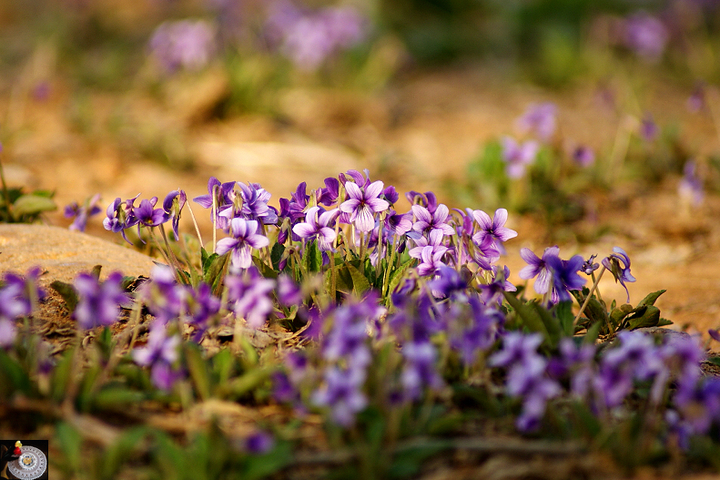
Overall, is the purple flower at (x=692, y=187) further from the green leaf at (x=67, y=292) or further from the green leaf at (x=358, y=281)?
the green leaf at (x=67, y=292)

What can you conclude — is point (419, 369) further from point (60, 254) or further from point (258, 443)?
point (60, 254)

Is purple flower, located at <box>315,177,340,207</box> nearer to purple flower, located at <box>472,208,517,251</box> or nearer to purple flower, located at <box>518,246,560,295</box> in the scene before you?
purple flower, located at <box>472,208,517,251</box>

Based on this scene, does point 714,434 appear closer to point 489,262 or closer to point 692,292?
point 489,262

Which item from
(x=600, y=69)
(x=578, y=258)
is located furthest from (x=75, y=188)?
(x=600, y=69)

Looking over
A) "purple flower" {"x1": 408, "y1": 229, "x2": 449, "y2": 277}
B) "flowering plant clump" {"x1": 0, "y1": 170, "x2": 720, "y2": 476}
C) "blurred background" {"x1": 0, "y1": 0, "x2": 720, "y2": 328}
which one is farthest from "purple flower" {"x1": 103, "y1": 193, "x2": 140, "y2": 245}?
"blurred background" {"x1": 0, "y1": 0, "x2": 720, "y2": 328}

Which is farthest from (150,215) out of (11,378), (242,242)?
(11,378)

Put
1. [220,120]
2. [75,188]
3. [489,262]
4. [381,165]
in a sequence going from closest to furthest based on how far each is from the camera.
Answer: [489,262] → [75,188] → [381,165] → [220,120]
